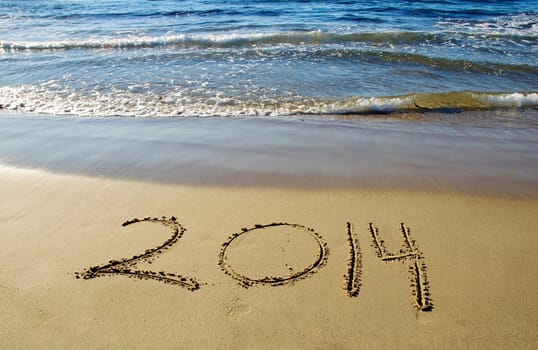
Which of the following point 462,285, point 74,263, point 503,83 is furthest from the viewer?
point 503,83

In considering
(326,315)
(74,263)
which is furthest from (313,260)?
(74,263)

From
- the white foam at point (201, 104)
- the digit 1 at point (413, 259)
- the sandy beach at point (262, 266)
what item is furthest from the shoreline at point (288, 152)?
the digit 1 at point (413, 259)

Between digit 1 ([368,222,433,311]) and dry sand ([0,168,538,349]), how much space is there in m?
0.01

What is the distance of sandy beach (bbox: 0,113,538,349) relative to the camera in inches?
86.8

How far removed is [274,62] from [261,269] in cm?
663

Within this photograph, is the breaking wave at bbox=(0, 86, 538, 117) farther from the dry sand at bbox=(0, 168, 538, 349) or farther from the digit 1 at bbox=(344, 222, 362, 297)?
the digit 1 at bbox=(344, 222, 362, 297)

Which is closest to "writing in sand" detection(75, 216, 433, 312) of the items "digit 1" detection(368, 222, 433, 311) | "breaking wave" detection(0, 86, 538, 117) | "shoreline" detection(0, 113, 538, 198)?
"digit 1" detection(368, 222, 433, 311)

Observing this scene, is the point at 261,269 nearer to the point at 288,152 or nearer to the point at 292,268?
the point at 292,268

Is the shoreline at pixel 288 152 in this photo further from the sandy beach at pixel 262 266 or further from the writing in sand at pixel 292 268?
the writing in sand at pixel 292 268

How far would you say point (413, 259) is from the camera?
9.00 feet

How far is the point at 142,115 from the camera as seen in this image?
5.73 metres

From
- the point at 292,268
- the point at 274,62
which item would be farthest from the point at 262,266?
the point at 274,62

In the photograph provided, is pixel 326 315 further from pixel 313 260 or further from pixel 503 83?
pixel 503 83

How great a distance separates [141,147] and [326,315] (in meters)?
3.08
